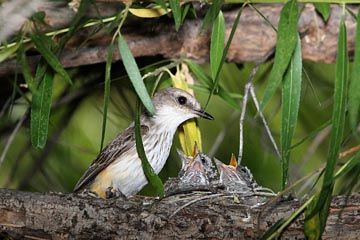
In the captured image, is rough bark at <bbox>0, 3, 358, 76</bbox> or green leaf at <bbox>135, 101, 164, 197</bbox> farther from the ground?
rough bark at <bbox>0, 3, 358, 76</bbox>

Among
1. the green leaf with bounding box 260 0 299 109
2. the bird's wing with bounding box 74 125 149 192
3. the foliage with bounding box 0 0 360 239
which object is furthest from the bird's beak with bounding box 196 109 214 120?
the green leaf with bounding box 260 0 299 109

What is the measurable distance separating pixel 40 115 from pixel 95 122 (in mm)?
2364

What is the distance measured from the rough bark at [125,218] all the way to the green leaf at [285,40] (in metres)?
0.57

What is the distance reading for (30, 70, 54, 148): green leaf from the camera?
472 cm

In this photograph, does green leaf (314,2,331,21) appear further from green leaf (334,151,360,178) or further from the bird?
green leaf (334,151,360,178)

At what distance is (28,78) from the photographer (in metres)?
4.41

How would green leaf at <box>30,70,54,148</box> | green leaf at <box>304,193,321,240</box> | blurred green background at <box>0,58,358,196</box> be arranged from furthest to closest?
blurred green background at <box>0,58,358,196</box>
green leaf at <box>30,70,54,148</box>
green leaf at <box>304,193,321,240</box>

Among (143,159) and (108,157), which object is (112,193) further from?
(143,159)

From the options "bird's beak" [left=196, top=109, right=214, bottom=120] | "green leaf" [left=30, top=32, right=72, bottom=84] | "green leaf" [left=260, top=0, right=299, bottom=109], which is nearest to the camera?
"green leaf" [left=260, top=0, right=299, bottom=109]

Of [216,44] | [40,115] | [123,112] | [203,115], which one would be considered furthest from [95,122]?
[216,44]

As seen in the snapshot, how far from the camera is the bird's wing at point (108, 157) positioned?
19.5 feet

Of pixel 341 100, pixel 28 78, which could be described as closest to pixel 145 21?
pixel 28 78

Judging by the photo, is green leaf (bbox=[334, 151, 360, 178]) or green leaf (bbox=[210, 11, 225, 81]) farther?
green leaf (bbox=[210, 11, 225, 81])

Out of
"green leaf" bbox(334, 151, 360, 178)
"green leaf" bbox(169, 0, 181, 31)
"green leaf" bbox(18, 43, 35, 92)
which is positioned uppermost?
"green leaf" bbox(169, 0, 181, 31)
